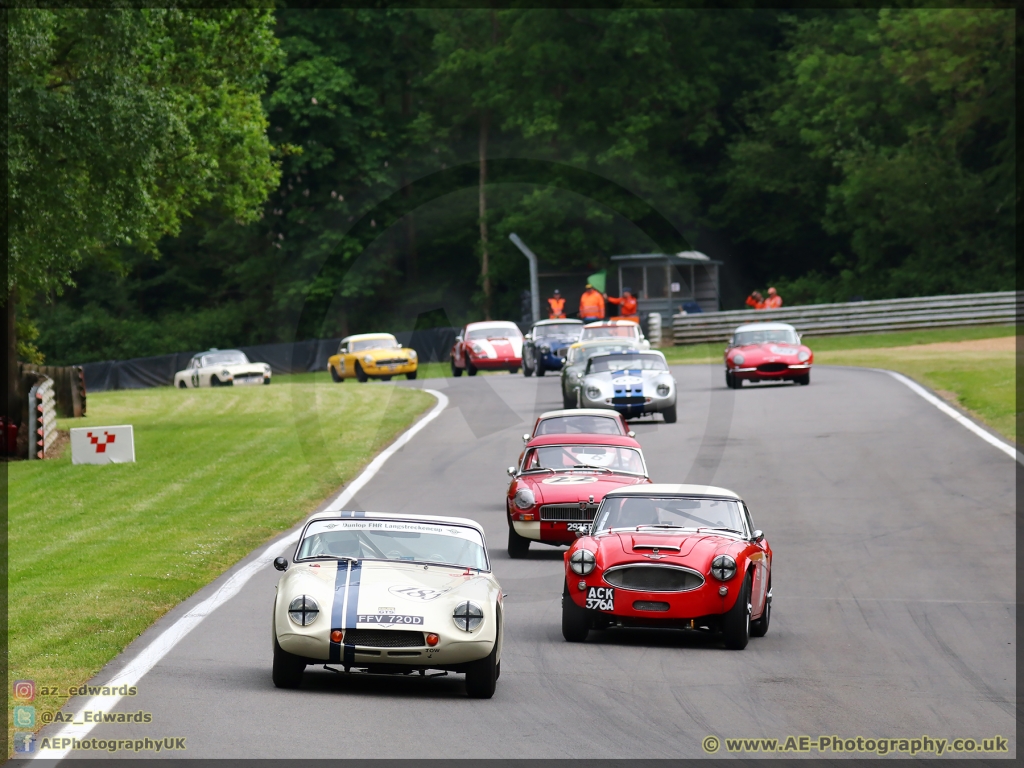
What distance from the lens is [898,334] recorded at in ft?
171

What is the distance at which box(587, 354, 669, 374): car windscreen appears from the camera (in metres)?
29.2

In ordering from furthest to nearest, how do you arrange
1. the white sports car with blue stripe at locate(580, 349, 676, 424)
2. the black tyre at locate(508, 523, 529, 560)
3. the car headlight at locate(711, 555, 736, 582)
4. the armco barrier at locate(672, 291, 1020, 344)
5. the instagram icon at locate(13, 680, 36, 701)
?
1. the armco barrier at locate(672, 291, 1020, 344)
2. the white sports car with blue stripe at locate(580, 349, 676, 424)
3. the black tyre at locate(508, 523, 529, 560)
4. the car headlight at locate(711, 555, 736, 582)
5. the instagram icon at locate(13, 680, 36, 701)

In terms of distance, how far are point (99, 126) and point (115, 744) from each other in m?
18.0

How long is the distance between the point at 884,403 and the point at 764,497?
10230 mm

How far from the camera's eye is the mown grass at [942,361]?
2952cm

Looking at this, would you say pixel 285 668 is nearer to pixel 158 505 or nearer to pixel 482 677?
pixel 482 677

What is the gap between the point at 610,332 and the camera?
38406 mm

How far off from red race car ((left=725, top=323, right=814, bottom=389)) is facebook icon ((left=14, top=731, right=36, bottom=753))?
88.3 ft

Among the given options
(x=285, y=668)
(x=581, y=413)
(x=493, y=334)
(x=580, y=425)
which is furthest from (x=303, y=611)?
(x=493, y=334)

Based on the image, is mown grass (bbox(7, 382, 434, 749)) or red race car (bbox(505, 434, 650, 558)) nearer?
mown grass (bbox(7, 382, 434, 749))

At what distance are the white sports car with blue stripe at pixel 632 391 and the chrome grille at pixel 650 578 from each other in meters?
15.8

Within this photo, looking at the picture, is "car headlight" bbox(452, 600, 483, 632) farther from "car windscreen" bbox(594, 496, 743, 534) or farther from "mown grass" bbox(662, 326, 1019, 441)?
"mown grass" bbox(662, 326, 1019, 441)

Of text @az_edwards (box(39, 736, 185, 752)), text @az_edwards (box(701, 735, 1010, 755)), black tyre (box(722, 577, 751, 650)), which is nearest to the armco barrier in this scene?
black tyre (box(722, 577, 751, 650))

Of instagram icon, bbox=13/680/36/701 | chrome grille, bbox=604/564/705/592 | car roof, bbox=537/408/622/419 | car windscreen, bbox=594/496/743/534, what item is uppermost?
car roof, bbox=537/408/622/419
